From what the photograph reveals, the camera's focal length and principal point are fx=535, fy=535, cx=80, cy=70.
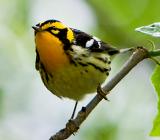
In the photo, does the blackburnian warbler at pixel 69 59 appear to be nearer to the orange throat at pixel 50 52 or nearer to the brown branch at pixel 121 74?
the orange throat at pixel 50 52

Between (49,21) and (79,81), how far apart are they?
0.34 metres

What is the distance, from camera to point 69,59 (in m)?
2.64

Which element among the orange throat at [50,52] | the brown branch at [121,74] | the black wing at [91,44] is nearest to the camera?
the brown branch at [121,74]

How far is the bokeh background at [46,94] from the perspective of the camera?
3.80 meters

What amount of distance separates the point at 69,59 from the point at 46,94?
1.85 metres

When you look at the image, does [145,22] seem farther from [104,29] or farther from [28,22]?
[28,22]

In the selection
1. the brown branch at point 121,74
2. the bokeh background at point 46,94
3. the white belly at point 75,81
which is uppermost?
the bokeh background at point 46,94

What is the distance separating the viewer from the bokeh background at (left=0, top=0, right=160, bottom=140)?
3805 mm

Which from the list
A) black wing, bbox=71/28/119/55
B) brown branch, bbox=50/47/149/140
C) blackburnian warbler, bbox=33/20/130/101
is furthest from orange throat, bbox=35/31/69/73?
brown branch, bbox=50/47/149/140

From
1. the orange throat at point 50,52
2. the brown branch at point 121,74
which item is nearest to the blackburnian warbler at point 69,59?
the orange throat at point 50,52

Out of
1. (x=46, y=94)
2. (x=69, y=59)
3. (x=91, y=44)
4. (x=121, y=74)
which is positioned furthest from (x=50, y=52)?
(x=46, y=94)

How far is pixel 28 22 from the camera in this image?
4.14 meters

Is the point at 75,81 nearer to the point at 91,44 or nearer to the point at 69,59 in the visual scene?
the point at 69,59

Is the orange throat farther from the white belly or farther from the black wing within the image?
the black wing
